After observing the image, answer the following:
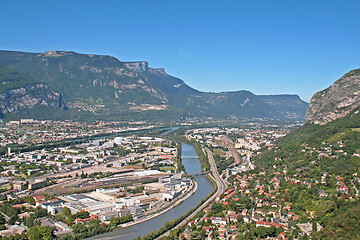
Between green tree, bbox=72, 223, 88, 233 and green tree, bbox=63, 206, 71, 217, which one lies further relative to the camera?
green tree, bbox=63, 206, 71, 217

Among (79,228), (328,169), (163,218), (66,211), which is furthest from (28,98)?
(79,228)

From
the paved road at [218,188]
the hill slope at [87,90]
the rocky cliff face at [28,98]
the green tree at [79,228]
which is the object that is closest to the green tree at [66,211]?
the green tree at [79,228]

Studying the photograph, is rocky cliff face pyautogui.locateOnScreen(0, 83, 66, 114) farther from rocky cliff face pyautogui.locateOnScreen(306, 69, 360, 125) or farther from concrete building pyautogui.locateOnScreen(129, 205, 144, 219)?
concrete building pyautogui.locateOnScreen(129, 205, 144, 219)

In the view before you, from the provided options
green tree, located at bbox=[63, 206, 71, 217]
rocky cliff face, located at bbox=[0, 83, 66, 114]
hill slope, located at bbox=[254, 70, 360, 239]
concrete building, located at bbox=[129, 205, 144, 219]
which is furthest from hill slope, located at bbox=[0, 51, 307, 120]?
concrete building, located at bbox=[129, 205, 144, 219]

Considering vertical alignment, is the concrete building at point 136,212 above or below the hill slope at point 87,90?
below

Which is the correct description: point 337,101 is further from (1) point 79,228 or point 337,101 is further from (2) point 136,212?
(1) point 79,228

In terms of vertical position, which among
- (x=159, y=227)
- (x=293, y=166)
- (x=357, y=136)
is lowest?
(x=159, y=227)

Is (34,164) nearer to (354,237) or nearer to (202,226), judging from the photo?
(202,226)

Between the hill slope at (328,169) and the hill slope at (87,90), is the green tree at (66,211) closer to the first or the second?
the hill slope at (328,169)

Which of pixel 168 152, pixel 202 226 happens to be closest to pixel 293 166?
pixel 202 226
